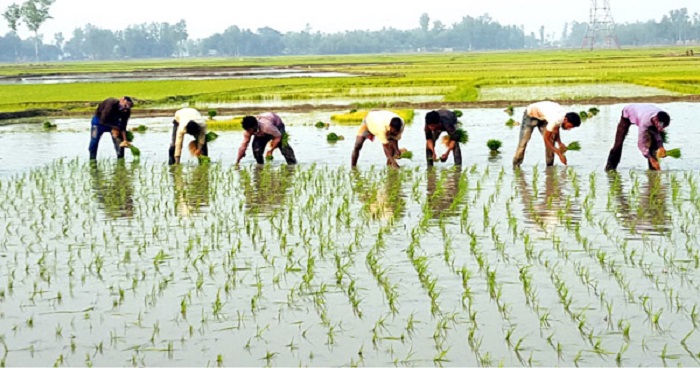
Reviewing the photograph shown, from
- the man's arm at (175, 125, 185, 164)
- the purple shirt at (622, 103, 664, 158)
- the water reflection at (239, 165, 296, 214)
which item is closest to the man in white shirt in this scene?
the purple shirt at (622, 103, 664, 158)

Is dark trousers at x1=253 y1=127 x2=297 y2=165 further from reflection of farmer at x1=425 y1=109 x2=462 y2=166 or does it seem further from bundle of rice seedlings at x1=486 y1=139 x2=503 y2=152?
bundle of rice seedlings at x1=486 y1=139 x2=503 y2=152

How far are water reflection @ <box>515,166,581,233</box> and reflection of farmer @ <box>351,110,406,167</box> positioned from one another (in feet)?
4.40

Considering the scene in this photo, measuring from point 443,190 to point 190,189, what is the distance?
2.58 metres

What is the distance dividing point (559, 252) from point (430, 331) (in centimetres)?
203

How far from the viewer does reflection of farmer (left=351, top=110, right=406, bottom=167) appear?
10.9 meters

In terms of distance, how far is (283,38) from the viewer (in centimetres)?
19175

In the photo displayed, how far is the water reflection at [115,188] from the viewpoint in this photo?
9547 millimetres

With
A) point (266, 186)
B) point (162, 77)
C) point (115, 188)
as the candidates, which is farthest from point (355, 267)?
point (162, 77)

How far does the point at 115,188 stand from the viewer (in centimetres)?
1106

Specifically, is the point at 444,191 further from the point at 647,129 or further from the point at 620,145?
the point at 620,145

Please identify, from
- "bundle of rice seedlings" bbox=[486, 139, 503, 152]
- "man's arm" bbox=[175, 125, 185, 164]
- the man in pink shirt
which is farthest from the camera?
"bundle of rice seedlings" bbox=[486, 139, 503, 152]

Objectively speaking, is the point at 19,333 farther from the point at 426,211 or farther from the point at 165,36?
the point at 165,36

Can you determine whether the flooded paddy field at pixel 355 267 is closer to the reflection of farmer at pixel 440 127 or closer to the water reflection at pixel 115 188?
the water reflection at pixel 115 188

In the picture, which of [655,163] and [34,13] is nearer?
[655,163]
